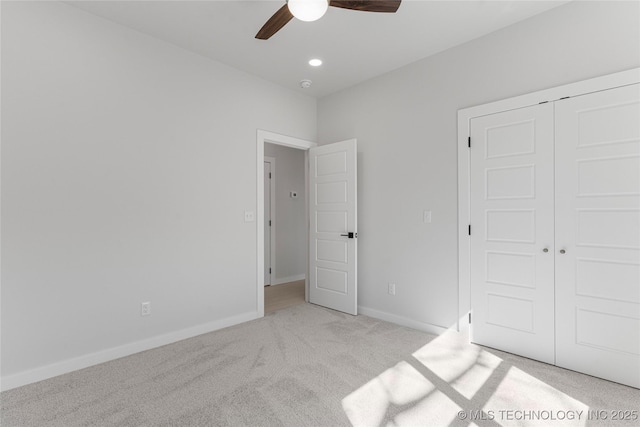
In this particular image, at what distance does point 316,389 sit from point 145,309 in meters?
1.70

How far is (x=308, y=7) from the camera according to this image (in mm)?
1646

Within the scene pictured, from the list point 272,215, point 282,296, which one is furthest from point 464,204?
point 272,215

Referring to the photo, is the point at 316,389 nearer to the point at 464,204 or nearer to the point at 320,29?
the point at 464,204

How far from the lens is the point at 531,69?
258 cm

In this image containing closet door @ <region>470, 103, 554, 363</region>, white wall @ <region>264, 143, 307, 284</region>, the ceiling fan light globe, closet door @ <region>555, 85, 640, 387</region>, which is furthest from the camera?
white wall @ <region>264, 143, 307, 284</region>

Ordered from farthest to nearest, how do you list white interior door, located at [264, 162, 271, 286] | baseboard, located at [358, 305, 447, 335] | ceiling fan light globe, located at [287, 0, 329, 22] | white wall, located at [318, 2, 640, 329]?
white interior door, located at [264, 162, 271, 286] < baseboard, located at [358, 305, 447, 335] < white wall, located at [318, 2, 640, 329] < ceiling fan light globe, located at [287, 0, 329, 22]

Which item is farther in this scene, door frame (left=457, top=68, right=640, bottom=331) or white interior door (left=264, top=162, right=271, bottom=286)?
white interior door (left=264, top=162, right=271, bottom=286)

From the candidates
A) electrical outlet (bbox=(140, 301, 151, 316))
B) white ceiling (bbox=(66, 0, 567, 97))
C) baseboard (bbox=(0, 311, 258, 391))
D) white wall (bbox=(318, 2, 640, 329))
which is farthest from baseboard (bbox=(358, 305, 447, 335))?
white ceiling (bbox=(66, 0, 567, 97))

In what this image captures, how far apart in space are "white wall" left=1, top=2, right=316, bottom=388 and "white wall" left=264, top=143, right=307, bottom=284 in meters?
1.88

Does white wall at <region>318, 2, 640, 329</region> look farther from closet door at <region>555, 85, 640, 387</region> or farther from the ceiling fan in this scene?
the ceiling fan

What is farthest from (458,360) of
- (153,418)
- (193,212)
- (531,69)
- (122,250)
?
Answer: (122,250)

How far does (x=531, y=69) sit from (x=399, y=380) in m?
2.68

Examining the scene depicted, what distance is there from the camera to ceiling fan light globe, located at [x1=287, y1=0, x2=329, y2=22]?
162 cm

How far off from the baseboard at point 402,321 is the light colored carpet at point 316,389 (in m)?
0.23
